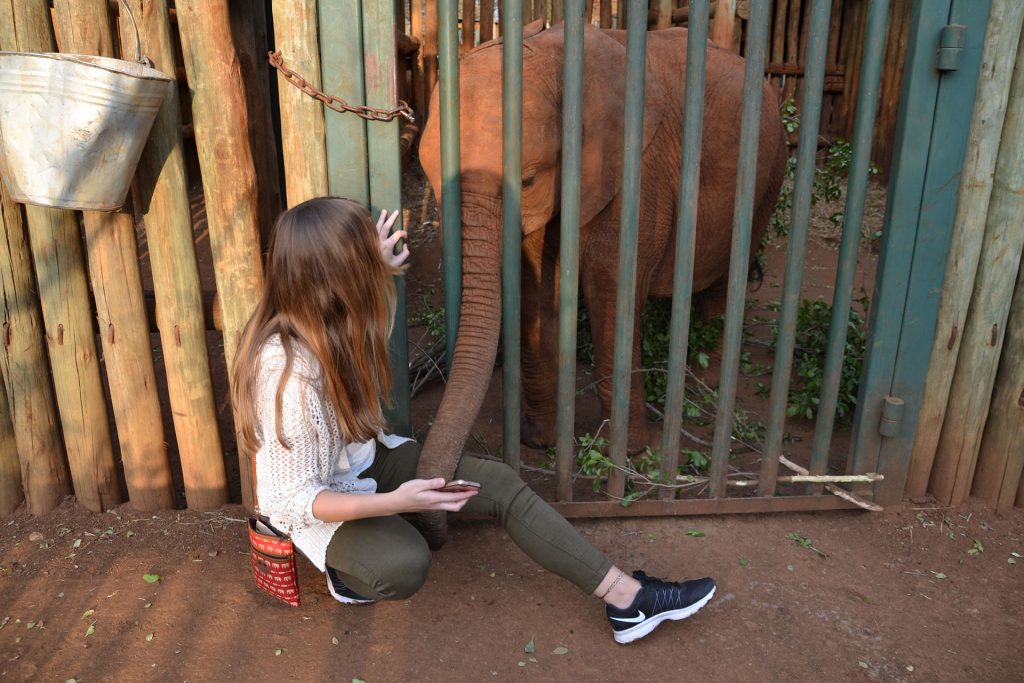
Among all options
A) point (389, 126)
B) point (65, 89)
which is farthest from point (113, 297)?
point (389, 126)

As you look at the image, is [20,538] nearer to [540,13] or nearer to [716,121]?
[716,121]

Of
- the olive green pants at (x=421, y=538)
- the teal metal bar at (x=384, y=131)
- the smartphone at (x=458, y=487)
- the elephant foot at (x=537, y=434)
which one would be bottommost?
the elephant foot at (x=537, y=434)

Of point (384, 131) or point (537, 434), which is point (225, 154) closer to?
point (384, 131)

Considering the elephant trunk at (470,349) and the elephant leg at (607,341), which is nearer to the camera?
the elephant trunk at (470,349)

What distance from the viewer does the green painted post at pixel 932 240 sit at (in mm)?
3041

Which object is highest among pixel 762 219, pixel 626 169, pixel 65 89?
pixel 65 89

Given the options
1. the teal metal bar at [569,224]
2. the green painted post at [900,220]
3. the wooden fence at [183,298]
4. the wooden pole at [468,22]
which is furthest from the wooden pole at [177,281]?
the wooden pole at [468,22]

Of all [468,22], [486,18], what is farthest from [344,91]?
[486,18]

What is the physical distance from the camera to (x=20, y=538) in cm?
335

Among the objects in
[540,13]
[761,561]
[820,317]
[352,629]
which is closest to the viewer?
[352,629]

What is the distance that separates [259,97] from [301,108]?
2831 mm

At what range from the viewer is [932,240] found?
3.24 m

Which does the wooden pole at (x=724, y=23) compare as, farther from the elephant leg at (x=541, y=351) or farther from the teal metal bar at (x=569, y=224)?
the teal metal bar at (x=569, y=224)

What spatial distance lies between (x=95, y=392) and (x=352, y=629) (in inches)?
55.2
